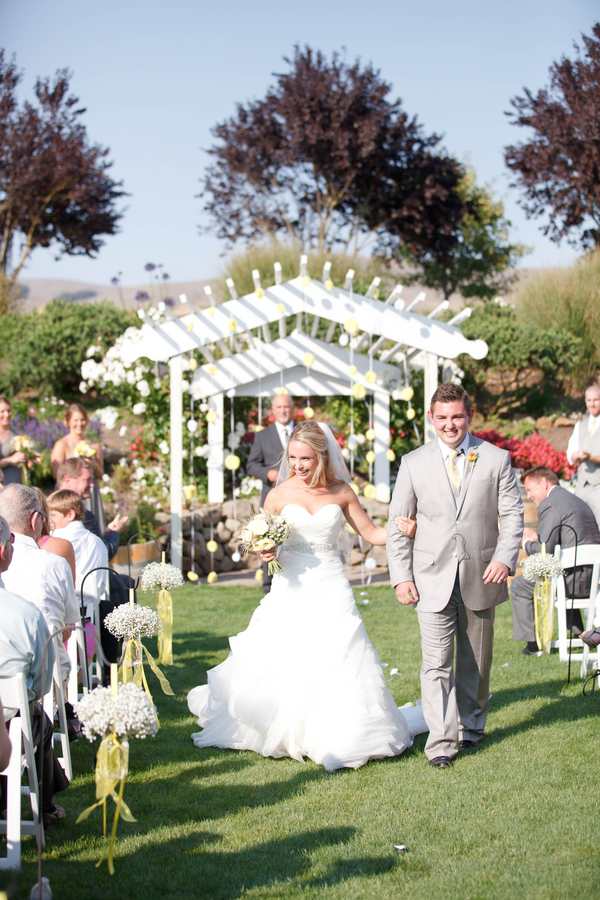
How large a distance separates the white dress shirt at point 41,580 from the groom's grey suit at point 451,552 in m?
1.75

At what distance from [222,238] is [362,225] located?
4094 mm

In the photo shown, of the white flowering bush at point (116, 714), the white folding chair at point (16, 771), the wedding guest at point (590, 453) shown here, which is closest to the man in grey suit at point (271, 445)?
the wedding guest at point (590, 453)

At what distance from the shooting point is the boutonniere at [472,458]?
418 cm

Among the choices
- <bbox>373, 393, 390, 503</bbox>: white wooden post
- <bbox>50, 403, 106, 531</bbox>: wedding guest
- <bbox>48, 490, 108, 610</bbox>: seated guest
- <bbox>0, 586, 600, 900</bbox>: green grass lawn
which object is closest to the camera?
<bbox>0, 586, 600, 900</bbox>: green grass lawn

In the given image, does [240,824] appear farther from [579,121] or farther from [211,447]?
[579,121]

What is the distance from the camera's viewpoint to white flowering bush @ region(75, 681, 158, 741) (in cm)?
262

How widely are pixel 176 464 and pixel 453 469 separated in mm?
5703

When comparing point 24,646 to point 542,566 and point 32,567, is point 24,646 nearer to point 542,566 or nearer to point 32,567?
point 32,567

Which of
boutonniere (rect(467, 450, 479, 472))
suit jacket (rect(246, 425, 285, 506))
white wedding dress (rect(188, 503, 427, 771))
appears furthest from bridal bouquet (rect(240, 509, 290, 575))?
suit jacket (rect(246, 425, 285, 506))

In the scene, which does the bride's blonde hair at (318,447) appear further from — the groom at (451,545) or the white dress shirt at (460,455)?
the white dress shirt at (460,455)

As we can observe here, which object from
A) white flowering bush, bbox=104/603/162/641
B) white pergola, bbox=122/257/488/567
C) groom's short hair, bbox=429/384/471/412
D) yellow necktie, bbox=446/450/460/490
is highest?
white pergola, bbox=122/257/488/567

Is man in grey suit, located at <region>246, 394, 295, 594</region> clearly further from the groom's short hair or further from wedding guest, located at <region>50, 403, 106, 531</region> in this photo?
the groom's short hair

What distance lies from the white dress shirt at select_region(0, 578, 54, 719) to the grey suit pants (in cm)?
210

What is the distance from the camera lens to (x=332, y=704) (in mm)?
4215
